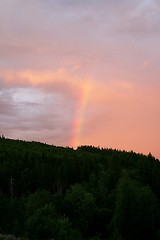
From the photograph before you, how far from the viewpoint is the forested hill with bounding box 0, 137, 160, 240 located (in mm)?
77375

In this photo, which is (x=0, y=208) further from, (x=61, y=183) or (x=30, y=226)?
(x=61, y=183)

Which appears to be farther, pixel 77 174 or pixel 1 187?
pixel 77 174

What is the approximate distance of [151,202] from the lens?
367 feet

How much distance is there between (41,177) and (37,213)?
7937 centimetres

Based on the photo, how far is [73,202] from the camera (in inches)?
4173

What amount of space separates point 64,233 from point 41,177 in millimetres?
85915

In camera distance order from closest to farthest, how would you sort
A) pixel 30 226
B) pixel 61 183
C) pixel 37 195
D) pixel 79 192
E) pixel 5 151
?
pixel 30 226
pixel 37 195
pixel 79 192
pixel 61 183
pixel 5 151

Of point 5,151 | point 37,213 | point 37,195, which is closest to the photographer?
point 37,213

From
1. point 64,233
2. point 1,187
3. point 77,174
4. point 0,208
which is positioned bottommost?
point 64,233

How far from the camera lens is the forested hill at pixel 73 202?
254ft

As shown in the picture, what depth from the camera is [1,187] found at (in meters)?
148

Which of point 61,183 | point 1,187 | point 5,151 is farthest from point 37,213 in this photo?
point 5,151

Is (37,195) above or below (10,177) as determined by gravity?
below

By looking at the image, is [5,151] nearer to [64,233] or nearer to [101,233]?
[101,233]
